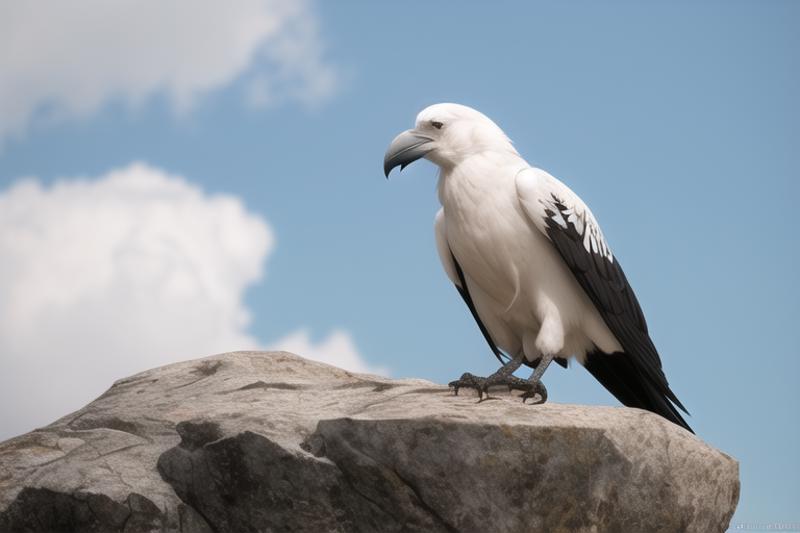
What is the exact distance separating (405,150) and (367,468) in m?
2.61

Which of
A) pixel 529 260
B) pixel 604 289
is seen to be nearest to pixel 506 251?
pixel 529 260

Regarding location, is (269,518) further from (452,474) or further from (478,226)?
(478,226)

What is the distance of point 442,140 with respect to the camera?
797 cm

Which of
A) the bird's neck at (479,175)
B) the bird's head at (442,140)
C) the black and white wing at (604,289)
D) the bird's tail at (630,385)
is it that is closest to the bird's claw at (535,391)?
the black and white wing at (604,289)

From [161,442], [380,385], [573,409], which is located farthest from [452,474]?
[161,442]

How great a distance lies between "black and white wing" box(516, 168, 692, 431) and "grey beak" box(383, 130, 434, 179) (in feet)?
2.41

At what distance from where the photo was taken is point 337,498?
Answer: 6.41 m

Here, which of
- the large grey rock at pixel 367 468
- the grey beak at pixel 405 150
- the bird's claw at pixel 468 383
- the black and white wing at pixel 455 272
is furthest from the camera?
the black and white wing at pixel 455 272

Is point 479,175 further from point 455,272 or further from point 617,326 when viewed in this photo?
point 617,326

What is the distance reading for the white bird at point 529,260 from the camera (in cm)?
771

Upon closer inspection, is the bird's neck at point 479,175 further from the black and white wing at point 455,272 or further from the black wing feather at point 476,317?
the black wing feather at point 476,317

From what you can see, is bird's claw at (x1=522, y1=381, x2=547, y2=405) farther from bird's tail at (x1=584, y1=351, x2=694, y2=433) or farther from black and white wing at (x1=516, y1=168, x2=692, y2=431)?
bird's tail at (x1=584, y1=351, x2=694, y2=433)

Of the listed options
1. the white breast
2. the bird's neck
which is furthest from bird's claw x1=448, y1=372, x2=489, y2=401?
the bird's neck

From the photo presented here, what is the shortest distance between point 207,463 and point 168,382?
5.52 ft
